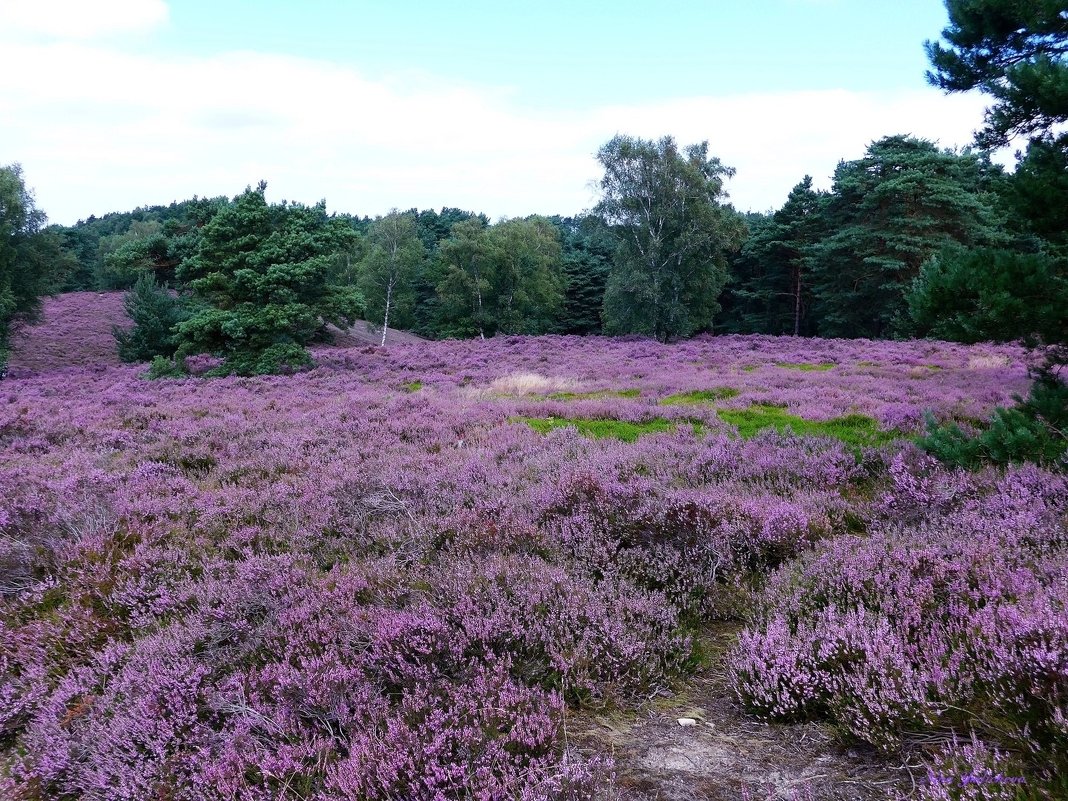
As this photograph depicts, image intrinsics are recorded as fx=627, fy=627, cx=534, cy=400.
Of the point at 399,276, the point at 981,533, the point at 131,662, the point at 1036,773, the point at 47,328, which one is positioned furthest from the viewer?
the point at 399,276

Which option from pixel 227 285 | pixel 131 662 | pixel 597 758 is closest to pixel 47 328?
pixel 227 285

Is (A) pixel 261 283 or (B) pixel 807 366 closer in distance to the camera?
(B) pixel 807 366

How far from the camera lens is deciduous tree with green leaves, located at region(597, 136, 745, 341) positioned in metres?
37.0

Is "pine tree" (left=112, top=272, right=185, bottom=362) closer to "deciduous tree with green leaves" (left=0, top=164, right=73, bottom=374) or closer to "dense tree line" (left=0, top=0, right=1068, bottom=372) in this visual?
"dense tree line" (left=0, top=0, right=1068, bottom=372)

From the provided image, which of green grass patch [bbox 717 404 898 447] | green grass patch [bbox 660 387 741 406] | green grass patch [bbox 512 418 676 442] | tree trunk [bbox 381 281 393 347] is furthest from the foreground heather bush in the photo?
tree trunk [bbox 381 281 393 347]

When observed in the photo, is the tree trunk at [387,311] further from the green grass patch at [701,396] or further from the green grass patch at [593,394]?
the green grass patch at [701,396]

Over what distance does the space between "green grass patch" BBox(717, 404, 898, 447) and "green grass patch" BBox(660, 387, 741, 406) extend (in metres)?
1.70

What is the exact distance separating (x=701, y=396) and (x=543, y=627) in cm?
1121

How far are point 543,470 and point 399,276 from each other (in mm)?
52083

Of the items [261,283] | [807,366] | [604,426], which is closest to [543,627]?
[604,426]

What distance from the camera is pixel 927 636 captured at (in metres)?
2.86

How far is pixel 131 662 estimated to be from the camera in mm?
3467

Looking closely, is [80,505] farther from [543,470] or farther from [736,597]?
[736,597]

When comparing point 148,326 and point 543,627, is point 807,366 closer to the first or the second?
point 543,627
